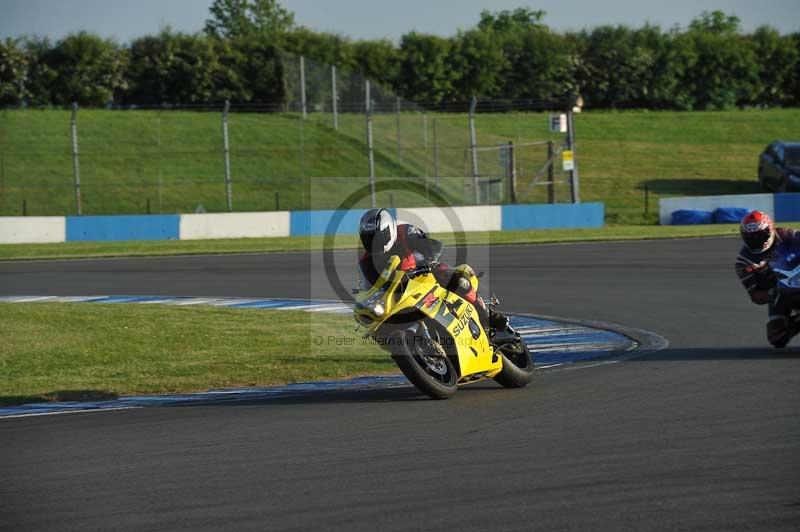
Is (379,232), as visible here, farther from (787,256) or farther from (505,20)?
(505,20)

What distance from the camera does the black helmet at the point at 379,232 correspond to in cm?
775

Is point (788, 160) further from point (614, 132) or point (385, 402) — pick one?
point (385, 402)

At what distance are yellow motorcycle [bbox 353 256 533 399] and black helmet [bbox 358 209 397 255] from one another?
117 mm

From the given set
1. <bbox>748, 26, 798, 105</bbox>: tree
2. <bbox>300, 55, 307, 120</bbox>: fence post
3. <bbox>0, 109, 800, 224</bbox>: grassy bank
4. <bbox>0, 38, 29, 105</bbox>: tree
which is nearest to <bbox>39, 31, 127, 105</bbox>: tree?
<bbox>0, 38, 29, 105</bbox>: tree

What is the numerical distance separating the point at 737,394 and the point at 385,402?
244 centimetres

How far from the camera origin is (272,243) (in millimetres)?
27484

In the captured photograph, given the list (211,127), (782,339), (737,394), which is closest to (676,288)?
(782,339)

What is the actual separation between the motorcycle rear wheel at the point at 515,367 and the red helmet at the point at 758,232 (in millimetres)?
2524

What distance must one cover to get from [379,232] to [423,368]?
1.01m

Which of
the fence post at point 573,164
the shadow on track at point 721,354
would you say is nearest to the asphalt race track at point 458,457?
the shadow on track at point 721,354

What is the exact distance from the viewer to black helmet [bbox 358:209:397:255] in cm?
775

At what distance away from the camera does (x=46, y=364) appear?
1048cm

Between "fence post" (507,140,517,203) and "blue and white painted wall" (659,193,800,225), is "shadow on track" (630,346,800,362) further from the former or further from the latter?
"fence post" (507,140,517,203)

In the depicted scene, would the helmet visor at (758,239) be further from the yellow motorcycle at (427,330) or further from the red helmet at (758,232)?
the yellow motorcycle at (427,330)
